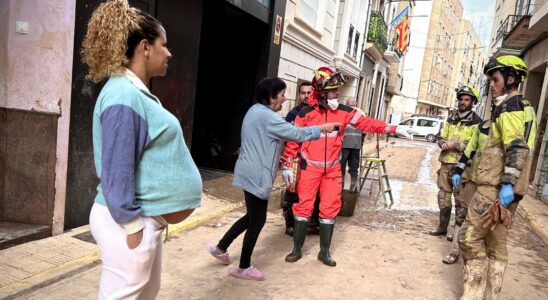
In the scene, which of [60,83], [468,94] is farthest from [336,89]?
[60,83]

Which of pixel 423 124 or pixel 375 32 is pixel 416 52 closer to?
pixel 423 124

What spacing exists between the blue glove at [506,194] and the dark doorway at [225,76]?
224 inches

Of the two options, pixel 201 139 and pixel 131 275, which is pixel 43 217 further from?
pixel 201 139

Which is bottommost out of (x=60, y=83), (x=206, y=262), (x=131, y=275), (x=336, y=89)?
(x=206, y=262)

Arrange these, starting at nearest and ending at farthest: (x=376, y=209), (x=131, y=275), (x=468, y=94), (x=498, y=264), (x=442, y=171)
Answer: (x=131, y=275)
(x=498, y=264)
(x=468, y=94)
(x=442, y=171)
(x=376, y=209)

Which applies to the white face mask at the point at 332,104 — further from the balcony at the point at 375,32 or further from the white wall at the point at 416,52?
the white wall at the point at 416,52

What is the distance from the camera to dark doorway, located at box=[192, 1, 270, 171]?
8.03 m

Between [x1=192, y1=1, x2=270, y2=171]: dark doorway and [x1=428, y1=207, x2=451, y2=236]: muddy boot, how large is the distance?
4.11 m

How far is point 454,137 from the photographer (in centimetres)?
525

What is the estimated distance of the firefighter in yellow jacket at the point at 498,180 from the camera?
9.64 feet

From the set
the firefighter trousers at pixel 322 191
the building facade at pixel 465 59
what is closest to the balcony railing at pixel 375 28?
the firefighter trousers at pixel 322 191

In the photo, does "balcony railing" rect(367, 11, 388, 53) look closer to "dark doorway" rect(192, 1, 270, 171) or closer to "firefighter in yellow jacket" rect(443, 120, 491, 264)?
"dark doorway" rect(192, 1, 270, 171)

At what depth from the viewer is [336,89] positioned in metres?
4.14

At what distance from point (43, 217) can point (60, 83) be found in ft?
4.30
